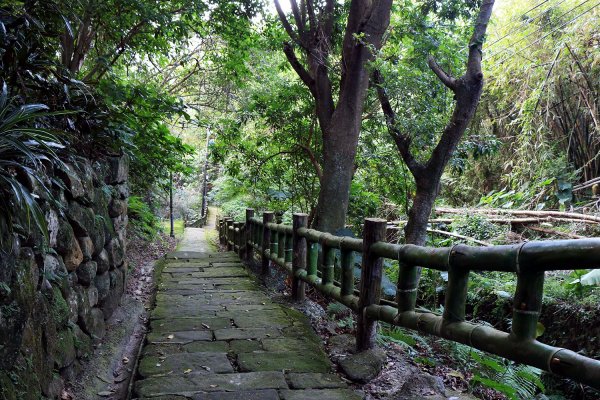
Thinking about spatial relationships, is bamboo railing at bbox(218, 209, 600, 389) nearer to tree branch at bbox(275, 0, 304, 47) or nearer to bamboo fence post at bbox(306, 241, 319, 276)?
bamboo fence post at bbox(306, 241, 319, 276)

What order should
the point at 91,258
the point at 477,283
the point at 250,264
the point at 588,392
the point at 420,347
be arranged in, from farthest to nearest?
the point at 250,264, the point at 477,283, the point at 588,392, the point at 420,347, the point at 91,258

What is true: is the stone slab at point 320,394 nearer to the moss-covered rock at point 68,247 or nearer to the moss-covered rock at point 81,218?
the moss-covered rock at point 68,247

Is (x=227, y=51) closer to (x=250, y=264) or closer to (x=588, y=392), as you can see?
(x=250, y=264)

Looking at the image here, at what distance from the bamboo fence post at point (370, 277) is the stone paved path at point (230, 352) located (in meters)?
0.38

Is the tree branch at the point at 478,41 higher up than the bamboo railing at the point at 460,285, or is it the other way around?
the tree branch at the point at 478,41

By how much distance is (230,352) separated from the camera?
3.39 meters

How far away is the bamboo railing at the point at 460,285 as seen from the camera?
1793mm

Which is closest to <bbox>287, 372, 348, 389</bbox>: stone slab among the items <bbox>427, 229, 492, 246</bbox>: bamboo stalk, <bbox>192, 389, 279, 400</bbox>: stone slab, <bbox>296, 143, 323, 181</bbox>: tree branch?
<bbox>192, 389, 279, 400</bbox>: stone slab

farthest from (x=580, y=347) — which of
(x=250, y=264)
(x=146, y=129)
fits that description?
(x=146, y=129)

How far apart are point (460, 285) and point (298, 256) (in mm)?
2653

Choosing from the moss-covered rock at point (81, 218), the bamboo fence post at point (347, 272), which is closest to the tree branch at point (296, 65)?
the bamboo fence post at point (347, 272)

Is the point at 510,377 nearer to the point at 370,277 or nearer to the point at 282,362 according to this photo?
the point at 370,277

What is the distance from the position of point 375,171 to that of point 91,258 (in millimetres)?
5725

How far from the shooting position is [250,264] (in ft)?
25.2
